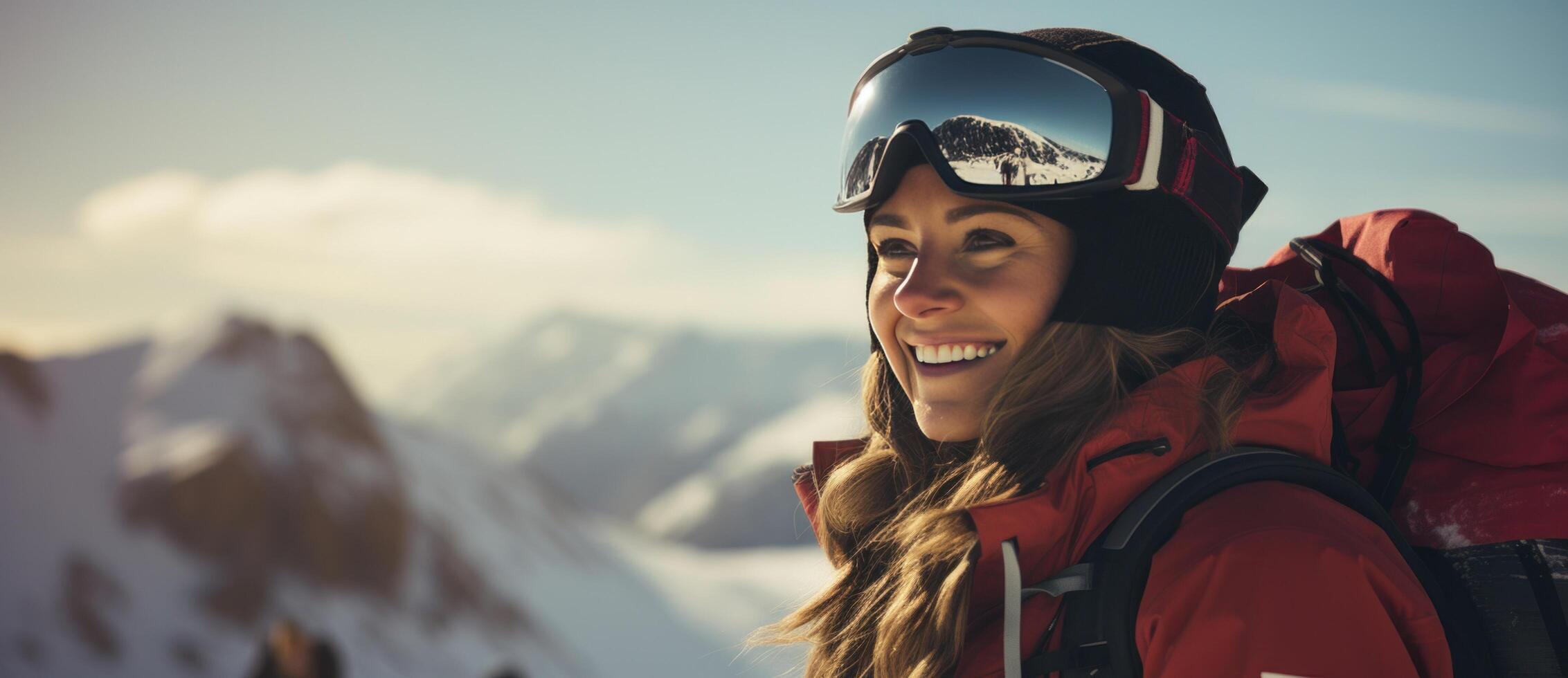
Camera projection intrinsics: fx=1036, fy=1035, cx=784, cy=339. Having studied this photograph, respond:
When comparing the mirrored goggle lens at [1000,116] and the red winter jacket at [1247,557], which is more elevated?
the mirrored goggle lens at [1000,116]

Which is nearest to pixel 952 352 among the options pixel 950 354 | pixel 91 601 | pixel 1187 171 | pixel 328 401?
pixel 950 354

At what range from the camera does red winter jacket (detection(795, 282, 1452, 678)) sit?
1.14 m

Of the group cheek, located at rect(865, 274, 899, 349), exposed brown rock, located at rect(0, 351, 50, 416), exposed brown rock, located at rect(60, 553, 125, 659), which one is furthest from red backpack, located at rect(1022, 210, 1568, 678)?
exposed brown rock, located at rect(0, 351, 50, 416)

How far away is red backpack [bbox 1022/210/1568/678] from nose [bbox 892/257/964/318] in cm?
47

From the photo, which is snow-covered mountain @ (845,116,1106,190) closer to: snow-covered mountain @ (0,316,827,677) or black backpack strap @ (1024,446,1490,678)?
black backpack strap @ (1024,446,1490,678)

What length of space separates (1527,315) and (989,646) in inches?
36.8

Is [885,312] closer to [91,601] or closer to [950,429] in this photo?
[950,429]

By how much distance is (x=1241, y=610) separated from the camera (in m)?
1.17

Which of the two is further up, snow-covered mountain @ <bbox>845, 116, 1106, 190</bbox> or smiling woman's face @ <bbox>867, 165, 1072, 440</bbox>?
snow-covered mountain @ <bbox>845, 116, 1106, 190</bbox>

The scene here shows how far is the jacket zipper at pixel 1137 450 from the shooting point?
1.41 meters

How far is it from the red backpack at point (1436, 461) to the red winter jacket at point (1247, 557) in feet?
0.15

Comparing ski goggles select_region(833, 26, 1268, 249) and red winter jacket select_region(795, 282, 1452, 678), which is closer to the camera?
red winter jacket select_region(795, 282, 1452, 678)

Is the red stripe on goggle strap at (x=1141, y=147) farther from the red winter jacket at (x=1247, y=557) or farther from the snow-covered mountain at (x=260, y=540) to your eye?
the snow-covered mountain at (x=260, y=540)

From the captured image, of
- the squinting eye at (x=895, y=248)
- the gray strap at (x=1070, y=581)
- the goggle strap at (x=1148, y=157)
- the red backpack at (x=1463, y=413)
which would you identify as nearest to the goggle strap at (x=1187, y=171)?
the goggle strap at (x=1148, y=157)
